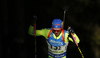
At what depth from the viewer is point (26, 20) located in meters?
5.05

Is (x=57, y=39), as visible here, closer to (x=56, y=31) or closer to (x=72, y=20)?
(x=56, y=31)

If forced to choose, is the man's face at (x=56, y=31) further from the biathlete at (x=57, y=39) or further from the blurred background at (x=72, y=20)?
the blurred background at (x=72, y=20)

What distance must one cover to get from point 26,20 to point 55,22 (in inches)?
103

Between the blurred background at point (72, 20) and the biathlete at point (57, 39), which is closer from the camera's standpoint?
the biathlete at point (57, 39)

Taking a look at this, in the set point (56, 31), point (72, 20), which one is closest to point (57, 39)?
point (56, 31)

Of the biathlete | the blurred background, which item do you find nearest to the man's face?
the biathlete

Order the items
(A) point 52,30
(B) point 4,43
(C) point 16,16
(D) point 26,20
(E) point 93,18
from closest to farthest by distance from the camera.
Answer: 1. (A) point 52,30
2. (B) point 4,43
3. (C) point 16,16
4. (D) point 26,20
5. (E) point 93,18

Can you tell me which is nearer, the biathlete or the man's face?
the man's face

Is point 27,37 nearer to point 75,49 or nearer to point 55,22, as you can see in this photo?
point 75,49

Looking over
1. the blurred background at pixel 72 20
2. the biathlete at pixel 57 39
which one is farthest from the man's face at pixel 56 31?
the blurred background at pixel 72 20

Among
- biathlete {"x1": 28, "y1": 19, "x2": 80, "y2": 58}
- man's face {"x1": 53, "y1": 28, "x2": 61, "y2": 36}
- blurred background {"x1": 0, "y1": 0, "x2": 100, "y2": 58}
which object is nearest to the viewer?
man's face {"x1": 53, "y1": 28, "x2": 61, "y2": 36}

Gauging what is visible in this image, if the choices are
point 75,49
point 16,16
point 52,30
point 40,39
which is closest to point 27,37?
point 40,39

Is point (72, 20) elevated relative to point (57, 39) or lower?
elevated

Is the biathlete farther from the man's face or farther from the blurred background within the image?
the blurred background
